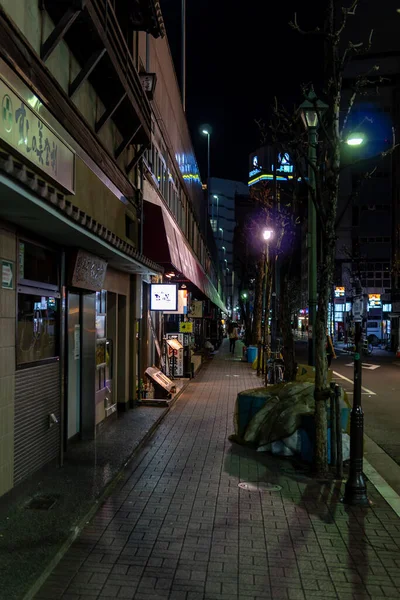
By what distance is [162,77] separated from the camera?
17688 mm

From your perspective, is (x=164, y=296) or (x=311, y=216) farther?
(x=164, y=296)

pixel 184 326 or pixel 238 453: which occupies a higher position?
pixel 184 326

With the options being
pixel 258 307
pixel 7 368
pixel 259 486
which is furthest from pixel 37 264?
pixel 258 307

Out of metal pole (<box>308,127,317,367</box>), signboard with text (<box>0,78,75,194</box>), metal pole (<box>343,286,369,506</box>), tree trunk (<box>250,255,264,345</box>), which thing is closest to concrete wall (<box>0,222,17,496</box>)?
signboard with text (<box>0,78,75,194</box>)

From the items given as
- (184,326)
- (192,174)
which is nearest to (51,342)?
(184,326)

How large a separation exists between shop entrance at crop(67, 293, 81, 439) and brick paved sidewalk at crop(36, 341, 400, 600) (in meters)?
1.57

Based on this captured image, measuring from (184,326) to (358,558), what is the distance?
15.3m

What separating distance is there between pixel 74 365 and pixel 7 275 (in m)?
3.79

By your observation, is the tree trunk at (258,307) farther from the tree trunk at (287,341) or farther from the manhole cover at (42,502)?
the manhole cover at (42,502)

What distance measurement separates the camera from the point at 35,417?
6.82m

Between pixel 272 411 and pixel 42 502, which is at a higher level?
pixel 272 411

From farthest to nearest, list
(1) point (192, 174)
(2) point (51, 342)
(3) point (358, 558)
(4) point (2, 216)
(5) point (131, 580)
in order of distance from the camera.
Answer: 1. (1) point (192, 174)
2. (2) point (51, 342)
3. (4) point (2, 216)
4. (3) point (358, 558)
5. (5) point (131, 580)

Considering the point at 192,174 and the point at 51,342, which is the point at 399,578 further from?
the point at 192,174

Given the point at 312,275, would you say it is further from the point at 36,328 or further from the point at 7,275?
the point at 7,275
